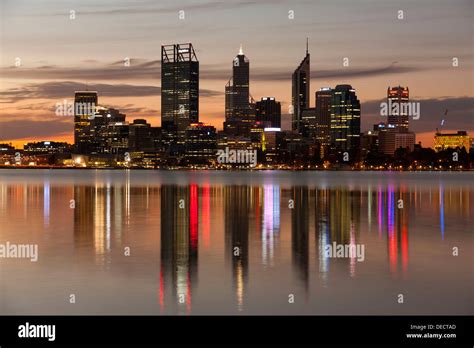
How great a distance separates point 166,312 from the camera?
17453mm

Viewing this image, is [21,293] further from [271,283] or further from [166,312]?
[271,283]

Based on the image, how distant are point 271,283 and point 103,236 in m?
14.6

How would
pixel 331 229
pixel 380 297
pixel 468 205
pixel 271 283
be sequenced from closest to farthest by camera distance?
pixel 380 297 → pixel 271 283 → pixel 331 229 → pixel 468 205

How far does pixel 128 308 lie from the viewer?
1805 cm
